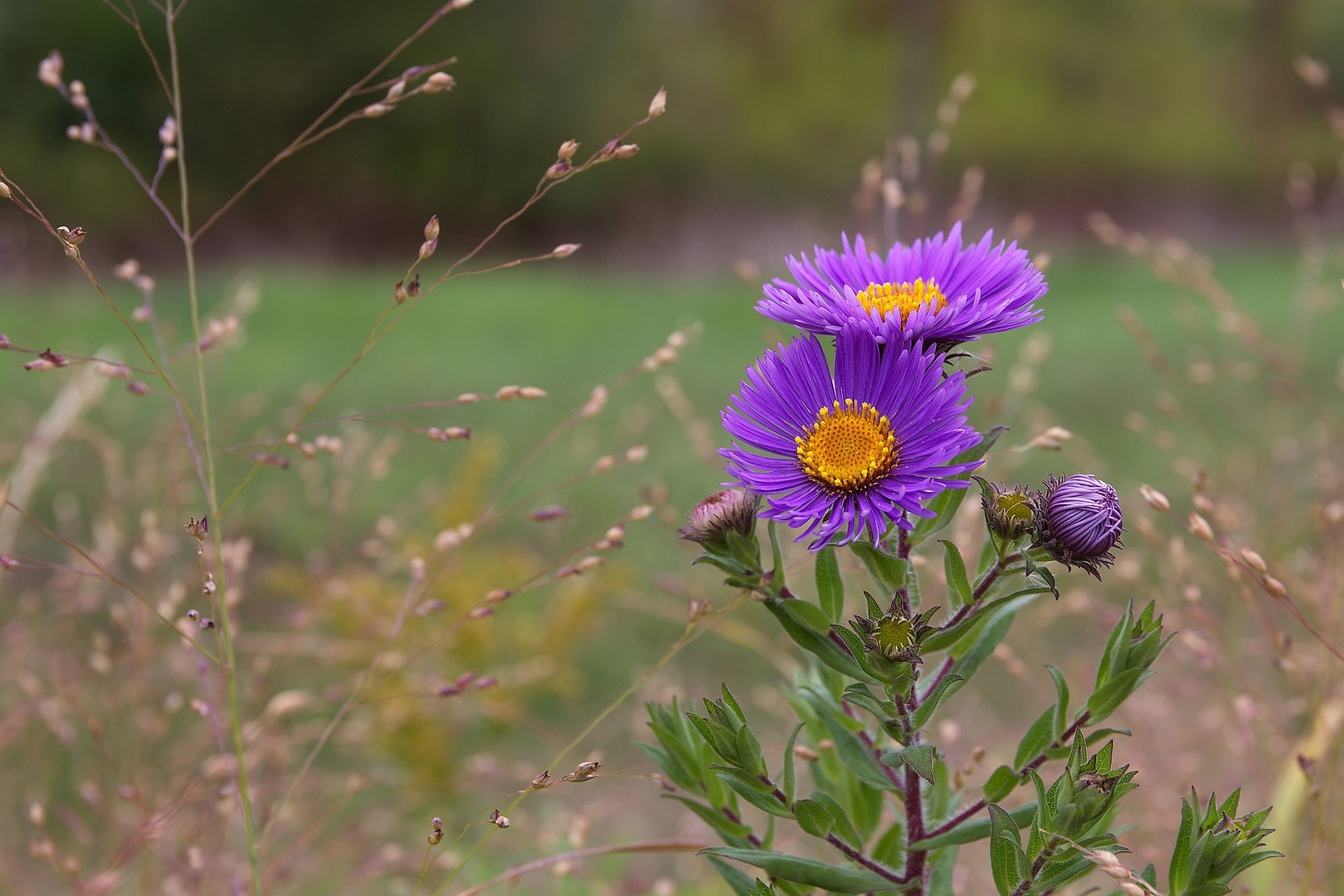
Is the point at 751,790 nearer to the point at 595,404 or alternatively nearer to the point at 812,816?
the point at 812,816

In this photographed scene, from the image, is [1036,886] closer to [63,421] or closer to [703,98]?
[63,421]

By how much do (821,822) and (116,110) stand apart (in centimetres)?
342

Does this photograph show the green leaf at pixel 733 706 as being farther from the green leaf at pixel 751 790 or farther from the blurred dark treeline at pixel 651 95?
the blurred dark treeline at pixel 651 95

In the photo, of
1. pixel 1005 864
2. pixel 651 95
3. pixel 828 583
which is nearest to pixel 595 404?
pixel 828 583

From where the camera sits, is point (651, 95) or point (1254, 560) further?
point (651, 95)

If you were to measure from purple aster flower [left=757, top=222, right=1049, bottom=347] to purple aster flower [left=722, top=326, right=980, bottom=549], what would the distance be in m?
0.01

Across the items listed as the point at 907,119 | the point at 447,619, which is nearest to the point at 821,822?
the point at 447,619

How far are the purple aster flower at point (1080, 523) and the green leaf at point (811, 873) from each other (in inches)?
5.9

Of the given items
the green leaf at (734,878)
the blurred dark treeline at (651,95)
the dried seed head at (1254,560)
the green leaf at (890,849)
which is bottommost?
the green leaf at (734,878)

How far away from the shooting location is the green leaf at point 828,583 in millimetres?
426

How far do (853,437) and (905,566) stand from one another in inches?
2.1

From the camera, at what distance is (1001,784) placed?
0.42 m

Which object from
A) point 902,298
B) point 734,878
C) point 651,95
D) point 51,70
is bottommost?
point 734,878

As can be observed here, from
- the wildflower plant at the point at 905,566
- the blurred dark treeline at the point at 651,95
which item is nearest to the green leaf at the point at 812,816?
the wildflower plant at the point at 905,566
